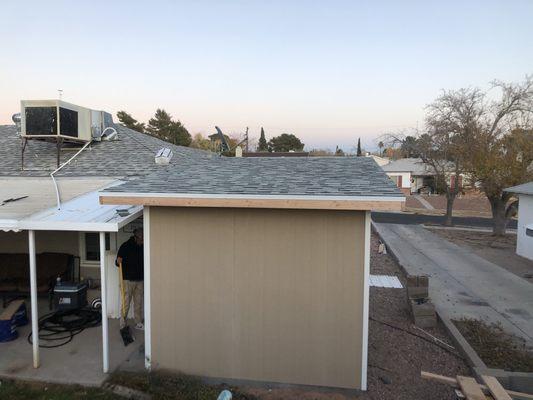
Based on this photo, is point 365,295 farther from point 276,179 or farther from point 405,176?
point 405,176

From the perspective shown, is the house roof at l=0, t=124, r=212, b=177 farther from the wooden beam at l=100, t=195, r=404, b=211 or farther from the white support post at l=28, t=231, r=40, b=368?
the wooden beam at l=100, t=195, r=404, b=211

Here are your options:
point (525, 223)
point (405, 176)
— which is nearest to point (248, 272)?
point (525, 223)

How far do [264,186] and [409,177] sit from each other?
4643cm

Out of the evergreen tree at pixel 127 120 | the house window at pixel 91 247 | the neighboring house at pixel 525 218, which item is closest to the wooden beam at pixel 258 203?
the house window at pixel 91 247

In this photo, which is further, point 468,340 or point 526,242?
point 526,242

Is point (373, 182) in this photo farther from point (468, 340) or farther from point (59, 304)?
Result: point (59, 304)

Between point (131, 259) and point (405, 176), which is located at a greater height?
point (405, 176)

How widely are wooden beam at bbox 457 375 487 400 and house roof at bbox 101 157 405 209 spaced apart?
2429mm

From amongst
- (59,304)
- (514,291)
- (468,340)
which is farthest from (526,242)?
(59,304)

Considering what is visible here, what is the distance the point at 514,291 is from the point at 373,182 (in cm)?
750

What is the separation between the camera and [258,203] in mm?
4797

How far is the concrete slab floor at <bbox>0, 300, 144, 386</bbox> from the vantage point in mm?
5344

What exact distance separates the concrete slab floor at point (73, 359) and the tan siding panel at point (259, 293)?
2.54 feet

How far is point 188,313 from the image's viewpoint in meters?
5.45
